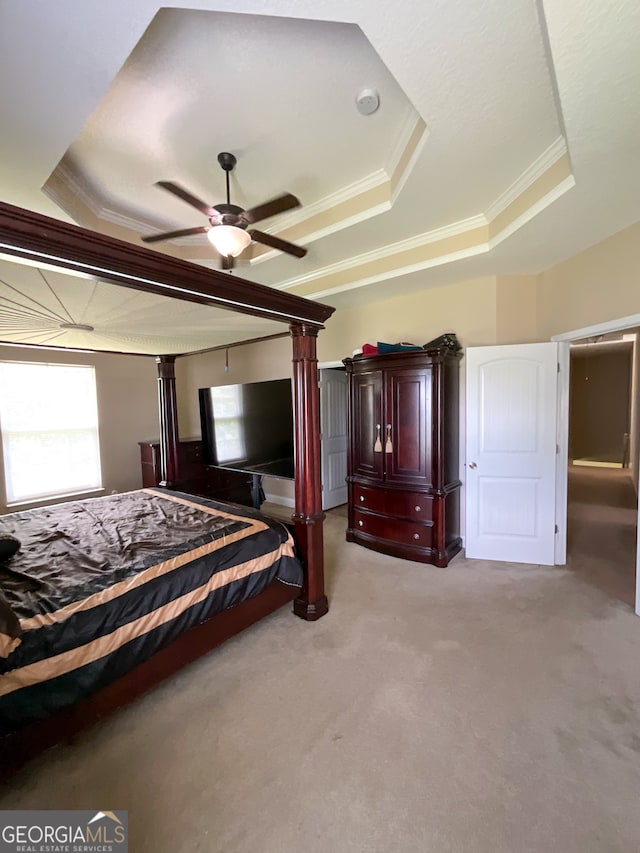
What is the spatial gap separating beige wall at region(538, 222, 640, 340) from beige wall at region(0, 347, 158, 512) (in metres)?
4.66

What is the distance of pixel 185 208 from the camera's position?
298cm

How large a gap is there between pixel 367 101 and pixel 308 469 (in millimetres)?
2181

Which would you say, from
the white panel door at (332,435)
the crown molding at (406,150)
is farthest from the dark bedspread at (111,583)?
the crown molding at (406,150)

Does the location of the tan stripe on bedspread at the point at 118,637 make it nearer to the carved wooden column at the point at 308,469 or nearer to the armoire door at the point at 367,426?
the carved wooden column at the point at 308,469

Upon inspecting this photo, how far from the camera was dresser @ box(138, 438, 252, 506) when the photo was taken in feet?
13.8

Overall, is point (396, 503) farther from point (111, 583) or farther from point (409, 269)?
point (111, 583)

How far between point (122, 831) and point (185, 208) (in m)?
3.75

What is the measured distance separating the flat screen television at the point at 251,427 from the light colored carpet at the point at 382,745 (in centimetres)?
148

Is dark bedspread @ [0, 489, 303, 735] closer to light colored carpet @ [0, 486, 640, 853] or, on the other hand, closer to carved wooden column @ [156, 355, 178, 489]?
light colored carpet @ [0, 486, 640, 853]

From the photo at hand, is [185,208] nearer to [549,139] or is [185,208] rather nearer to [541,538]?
[549,139]

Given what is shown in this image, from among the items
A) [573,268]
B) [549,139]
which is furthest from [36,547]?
[573,268]

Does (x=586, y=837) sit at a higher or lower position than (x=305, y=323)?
lower

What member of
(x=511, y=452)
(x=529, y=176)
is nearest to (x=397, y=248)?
(x=529, y=176)

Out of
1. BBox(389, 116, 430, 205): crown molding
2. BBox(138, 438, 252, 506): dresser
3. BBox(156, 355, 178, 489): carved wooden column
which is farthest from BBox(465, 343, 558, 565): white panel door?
BBox(156, 355, 178, 489): carved wooden column
